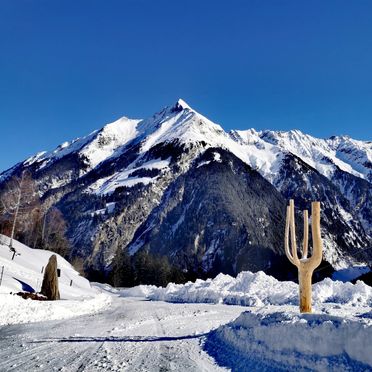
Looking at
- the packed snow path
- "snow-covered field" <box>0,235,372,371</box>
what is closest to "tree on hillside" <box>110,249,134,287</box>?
"snow-covered field" <box>0,235,372,371</box>

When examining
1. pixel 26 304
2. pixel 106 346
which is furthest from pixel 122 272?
pixel 106 346

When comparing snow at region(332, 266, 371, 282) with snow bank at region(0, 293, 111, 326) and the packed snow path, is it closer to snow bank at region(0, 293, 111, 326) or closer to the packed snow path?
snow bank at region(0, 293, 111, 326)

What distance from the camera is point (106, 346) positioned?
428 inches

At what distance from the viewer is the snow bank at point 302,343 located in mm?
7652

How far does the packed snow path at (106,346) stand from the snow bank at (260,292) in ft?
37.2

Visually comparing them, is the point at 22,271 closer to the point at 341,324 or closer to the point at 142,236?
the point at 341,324

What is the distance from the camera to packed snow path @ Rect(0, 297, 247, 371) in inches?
347

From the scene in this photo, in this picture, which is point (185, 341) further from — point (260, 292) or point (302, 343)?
point (260, 292)

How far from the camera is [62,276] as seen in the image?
44.9 metres

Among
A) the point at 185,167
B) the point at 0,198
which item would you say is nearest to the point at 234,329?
the point at 0,198

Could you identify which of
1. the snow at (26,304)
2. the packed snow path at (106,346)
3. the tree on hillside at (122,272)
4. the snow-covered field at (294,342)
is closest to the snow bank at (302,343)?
the snow-covered field at (294,342)

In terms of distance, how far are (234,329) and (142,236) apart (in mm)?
148055

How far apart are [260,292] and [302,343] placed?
20808 millimetres

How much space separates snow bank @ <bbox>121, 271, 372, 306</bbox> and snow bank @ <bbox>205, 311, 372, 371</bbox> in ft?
48.3
